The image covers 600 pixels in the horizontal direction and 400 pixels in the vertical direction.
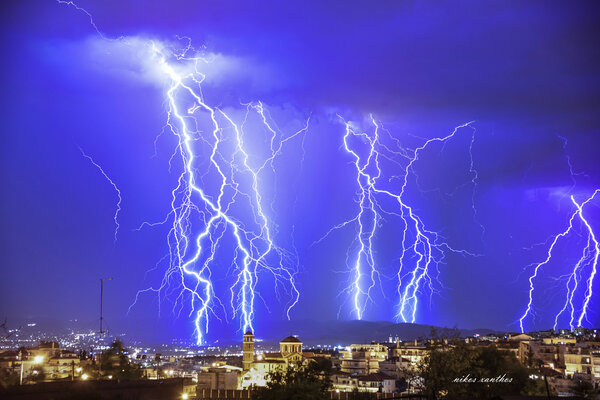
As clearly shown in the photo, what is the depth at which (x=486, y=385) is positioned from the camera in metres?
28.8

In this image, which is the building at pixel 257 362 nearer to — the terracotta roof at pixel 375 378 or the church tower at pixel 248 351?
the church tower at pixel 248 351

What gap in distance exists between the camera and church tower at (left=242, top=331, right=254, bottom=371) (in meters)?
48.8

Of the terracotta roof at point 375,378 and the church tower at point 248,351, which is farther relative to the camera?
the church tower at point 248,351

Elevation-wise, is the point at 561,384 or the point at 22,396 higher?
the point at 22,396

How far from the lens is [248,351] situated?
49.5 metres

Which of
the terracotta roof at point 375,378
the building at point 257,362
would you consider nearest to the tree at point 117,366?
the building at point 257,362

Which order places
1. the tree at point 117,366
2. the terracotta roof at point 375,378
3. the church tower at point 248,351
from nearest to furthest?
the tree at point 117,366 → the terracotta roof at point 375,378 → the church tower at point 248,351

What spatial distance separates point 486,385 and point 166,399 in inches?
573

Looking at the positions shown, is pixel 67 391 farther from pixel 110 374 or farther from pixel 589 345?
pixel 589 345

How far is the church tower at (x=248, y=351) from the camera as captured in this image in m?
48.8

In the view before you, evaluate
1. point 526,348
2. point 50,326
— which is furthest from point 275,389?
point 50,326

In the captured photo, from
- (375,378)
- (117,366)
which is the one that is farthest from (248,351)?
(117,366)

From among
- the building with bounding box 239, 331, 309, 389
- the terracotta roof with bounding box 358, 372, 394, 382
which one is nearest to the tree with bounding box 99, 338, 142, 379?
the building with bounding box 239, 331, 309, 389

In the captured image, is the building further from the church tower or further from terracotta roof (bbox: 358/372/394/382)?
terracotta roof (bbox: 358/372/394/382)
